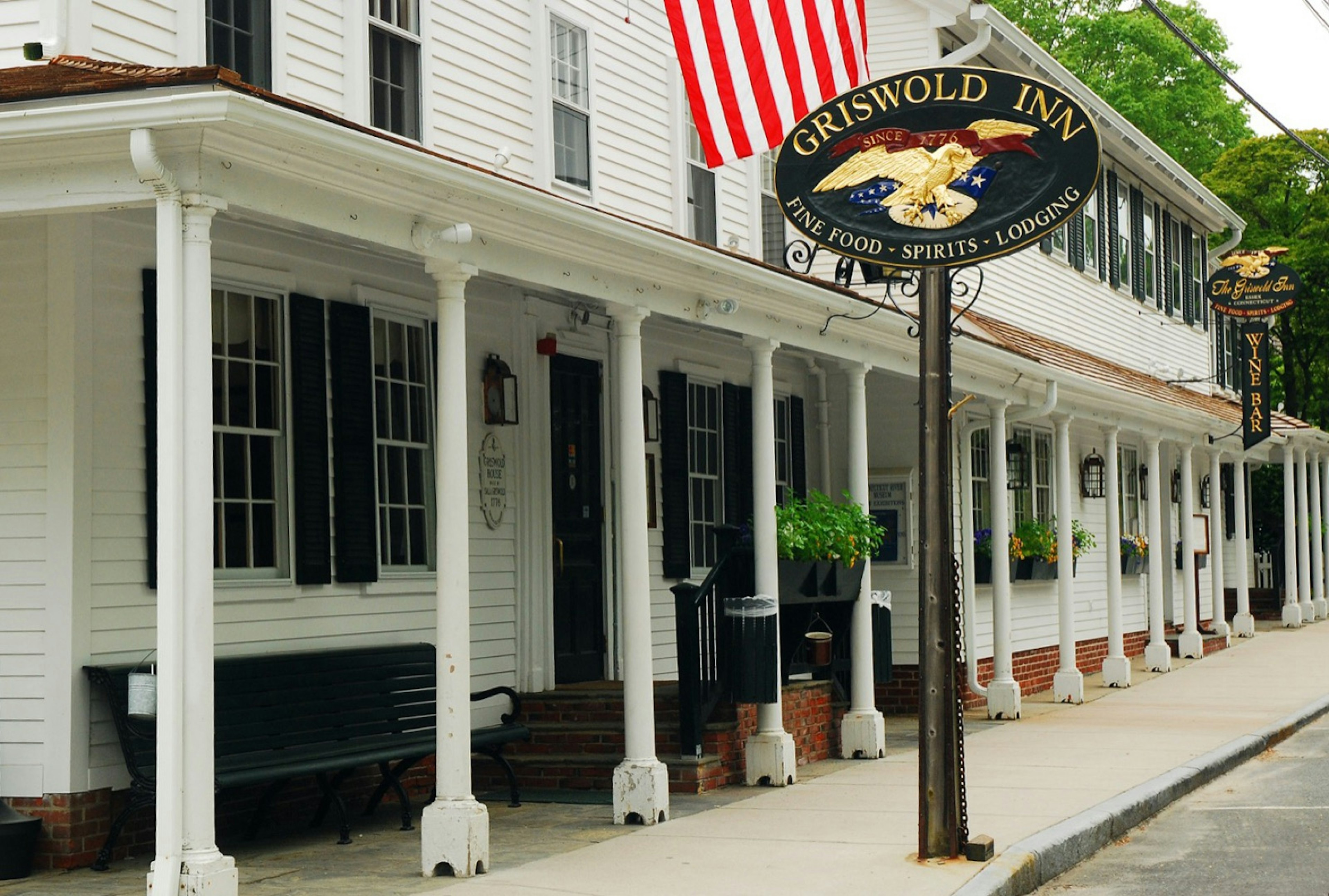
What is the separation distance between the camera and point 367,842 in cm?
899

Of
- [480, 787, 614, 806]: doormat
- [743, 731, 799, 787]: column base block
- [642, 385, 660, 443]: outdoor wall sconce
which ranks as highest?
[642, 385, 660, 443]: outdoor wall sconce

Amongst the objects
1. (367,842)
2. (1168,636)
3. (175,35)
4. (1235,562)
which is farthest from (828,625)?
(1235,562)

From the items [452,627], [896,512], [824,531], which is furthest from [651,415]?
[452,627]

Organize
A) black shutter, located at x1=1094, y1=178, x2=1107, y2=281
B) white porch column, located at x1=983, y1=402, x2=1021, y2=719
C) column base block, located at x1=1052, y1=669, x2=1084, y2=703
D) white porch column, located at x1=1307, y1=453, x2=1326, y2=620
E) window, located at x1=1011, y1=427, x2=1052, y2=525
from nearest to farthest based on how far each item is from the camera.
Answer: white porch column, located at x1=983, y1=402, x2=1021, y2=719, column base block, located at x1=1052, y1=669, x2=1084, y2=703, window, located at x1=1011, y1=427, x2=1052, y2=525, black shutter, located at x1=1094, y1=178, x2=1107, y2=281, white porch column, located at x1=1307, y1=453, x2=1326, y2=620

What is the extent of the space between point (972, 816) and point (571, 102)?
590cm

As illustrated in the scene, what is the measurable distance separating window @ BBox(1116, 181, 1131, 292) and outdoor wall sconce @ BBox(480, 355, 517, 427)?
13.9 m

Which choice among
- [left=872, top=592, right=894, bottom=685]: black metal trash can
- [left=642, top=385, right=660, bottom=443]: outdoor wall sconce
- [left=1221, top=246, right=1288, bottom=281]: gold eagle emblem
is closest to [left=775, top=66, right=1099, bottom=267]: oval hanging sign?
[left=642, top=385, right=660, bottom=443]: outdoor wall sconce

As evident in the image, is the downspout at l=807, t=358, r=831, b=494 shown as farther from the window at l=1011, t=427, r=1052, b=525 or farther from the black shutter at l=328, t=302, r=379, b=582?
the black shutter at l=328, t=302, r=379, b=582

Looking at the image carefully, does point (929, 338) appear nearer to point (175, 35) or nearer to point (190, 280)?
point (190, 280)

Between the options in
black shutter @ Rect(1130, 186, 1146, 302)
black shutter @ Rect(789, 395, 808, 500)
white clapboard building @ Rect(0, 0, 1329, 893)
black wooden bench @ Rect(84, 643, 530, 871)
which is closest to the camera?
white clapboard building @ Rect(0, 0, 1329, 893)

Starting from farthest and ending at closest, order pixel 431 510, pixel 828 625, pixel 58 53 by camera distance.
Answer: pixel 828 625
pixel 431 510
pixel 58 53

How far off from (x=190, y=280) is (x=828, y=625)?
706cm

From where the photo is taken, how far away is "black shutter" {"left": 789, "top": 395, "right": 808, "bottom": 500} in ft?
48.8

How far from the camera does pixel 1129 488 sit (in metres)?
23.2
